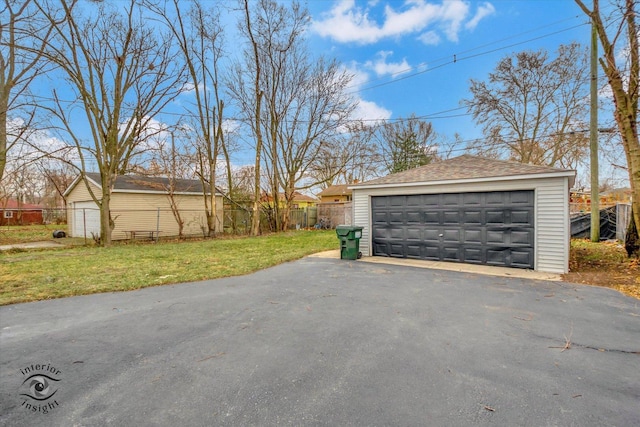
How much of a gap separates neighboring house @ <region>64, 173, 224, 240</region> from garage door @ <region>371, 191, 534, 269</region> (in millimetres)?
10844

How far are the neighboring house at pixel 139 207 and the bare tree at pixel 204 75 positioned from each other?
166 cm

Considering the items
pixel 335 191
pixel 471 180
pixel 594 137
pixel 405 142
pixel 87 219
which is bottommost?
pixel 87 219

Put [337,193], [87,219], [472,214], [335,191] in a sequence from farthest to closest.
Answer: [335,191] → [337,193] → [87,219] → [472,214]

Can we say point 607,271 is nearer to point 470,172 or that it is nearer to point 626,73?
point 470,172

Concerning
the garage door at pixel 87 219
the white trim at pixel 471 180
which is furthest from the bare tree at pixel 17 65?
the white trim at pixel 471 180

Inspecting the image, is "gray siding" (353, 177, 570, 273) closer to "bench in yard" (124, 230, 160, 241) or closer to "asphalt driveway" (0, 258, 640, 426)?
"asphalt driveway" (0, 258, 640, 426)

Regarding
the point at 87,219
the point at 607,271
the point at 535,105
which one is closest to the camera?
the point at 607,271

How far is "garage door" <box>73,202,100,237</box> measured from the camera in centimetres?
1550

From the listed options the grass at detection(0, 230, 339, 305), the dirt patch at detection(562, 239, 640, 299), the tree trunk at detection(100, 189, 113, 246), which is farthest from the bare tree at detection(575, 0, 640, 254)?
the tree trunk at detection(100, 189, 113, 246)

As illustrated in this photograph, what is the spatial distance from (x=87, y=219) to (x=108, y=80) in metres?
7.81

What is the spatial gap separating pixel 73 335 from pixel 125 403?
1990 mm

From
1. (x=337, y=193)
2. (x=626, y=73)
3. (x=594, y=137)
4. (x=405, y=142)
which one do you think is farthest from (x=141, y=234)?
(x=405, y=142)

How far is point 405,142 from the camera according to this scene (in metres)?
28.4

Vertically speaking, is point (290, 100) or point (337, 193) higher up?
point (290, 100)
